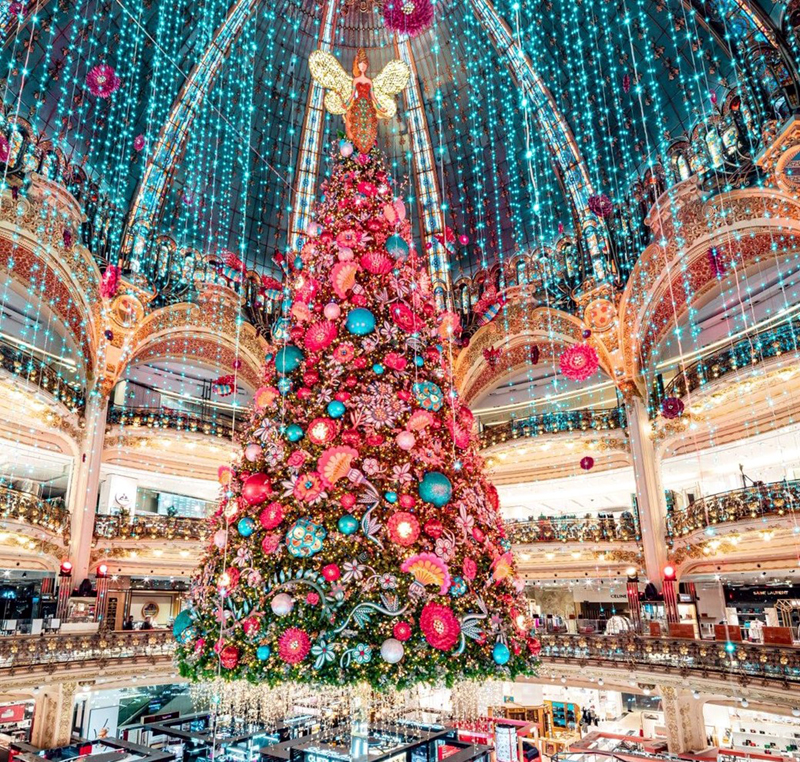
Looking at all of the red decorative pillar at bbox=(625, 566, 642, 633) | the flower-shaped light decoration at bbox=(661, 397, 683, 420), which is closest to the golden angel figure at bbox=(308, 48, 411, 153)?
the flower-shaped light decoration at bbox=(661, 397, 683, 420)

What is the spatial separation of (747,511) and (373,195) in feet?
43.0

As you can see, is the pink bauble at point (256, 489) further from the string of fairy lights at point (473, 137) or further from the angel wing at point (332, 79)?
the string of fairy lights at point (473, 137)

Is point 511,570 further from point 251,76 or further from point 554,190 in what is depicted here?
point 251,76

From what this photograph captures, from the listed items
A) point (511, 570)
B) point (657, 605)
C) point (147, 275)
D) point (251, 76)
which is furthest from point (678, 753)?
point (251, 76)

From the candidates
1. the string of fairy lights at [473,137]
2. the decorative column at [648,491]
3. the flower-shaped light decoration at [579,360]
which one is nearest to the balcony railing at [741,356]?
the string of fairy lights at [473,137]

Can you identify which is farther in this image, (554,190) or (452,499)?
(554,190)

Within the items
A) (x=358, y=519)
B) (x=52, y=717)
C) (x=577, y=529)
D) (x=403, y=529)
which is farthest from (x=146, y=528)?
(x=403, y=529)

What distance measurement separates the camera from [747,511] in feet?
48.9

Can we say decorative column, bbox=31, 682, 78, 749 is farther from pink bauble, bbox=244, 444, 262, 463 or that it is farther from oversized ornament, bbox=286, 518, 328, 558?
oversized ornament, bbox=286, 518, 328, 558

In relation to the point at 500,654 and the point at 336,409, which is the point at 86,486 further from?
the point at 500,654

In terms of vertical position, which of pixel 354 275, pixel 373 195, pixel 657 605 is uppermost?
pixel 373 195

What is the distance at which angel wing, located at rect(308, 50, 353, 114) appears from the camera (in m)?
7.70

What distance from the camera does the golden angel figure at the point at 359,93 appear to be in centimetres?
753

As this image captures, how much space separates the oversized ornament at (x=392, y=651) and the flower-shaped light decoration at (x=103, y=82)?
630 inches
